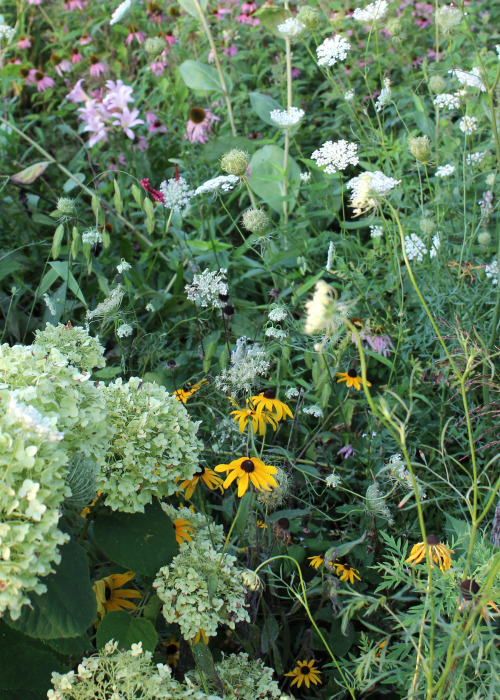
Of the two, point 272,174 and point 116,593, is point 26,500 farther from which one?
point 272,174

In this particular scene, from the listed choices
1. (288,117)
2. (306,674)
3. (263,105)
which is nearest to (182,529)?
(306,674)

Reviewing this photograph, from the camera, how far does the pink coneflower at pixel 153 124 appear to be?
3.01 m

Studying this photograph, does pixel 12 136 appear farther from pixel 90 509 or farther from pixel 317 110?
pixel 90 509

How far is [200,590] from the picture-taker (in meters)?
1.15

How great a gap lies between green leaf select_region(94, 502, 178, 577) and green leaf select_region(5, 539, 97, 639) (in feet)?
0.39

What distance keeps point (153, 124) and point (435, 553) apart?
2.49 meters

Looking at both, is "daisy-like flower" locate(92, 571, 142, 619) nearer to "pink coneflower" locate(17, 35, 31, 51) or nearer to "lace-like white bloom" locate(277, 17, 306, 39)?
"lace-like white bloom" locate(277, 17, 306, 39)

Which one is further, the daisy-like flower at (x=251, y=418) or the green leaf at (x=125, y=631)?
the daisy-like flower at (x=251, y=418)

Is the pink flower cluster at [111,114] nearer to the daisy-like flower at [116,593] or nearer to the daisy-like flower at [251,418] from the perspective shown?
the daisy-like flower at [251,418]

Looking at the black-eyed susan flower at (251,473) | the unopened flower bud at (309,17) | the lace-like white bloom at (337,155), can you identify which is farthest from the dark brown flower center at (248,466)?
the unopened flower bud at (309,17)

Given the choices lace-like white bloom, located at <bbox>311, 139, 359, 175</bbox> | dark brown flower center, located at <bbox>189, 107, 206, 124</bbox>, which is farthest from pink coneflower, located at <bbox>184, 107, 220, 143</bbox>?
lace-like white bloom, located at <bbox>311, 139, 359, 175</bbox>

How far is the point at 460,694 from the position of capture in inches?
39.8

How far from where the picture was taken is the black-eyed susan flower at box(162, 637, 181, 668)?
4.32ft

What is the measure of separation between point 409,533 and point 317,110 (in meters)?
2.34
